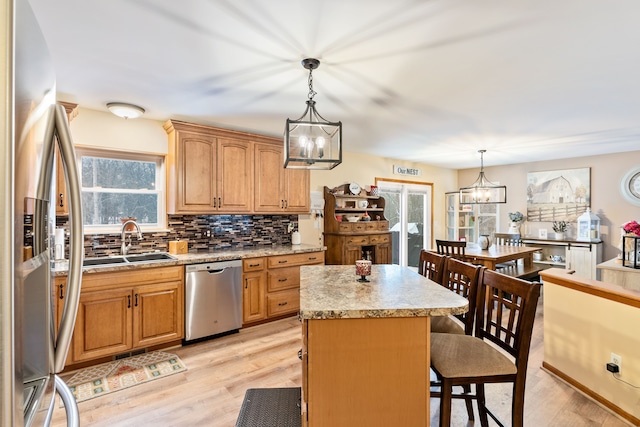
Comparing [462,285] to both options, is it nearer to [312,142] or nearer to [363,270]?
[363,270]

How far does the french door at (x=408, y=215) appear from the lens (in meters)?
5.93

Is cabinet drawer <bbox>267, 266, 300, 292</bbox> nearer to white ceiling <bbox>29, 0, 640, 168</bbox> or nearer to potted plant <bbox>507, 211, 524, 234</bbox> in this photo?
white ceiling <bbox>29, 0, 640, 168</bbox>

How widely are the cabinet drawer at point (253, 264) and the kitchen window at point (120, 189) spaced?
1063 mm

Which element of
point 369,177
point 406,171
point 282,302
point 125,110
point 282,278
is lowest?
point 282,302

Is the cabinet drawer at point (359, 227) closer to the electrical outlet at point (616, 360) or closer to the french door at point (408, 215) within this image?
the french door at point (408, 215)

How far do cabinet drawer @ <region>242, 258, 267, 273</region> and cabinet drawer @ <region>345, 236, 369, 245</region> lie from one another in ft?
4.58

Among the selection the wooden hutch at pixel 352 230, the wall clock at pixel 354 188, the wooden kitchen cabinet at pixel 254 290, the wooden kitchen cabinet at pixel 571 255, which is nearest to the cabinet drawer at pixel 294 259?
the wooden kitchen cabinet at pixel 254 290

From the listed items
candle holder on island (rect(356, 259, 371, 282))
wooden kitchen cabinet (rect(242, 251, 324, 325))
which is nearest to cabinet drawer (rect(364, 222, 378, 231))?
wooden kitchen cabinet (rect(242, 251, 324, 325))

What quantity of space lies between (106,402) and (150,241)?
166cm

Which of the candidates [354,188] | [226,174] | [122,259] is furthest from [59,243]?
[354,188]

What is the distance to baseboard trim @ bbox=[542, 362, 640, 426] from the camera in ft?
6.66

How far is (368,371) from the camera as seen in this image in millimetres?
1458

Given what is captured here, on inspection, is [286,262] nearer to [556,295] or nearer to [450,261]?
[450,261]

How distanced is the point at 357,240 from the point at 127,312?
2.96 metres
